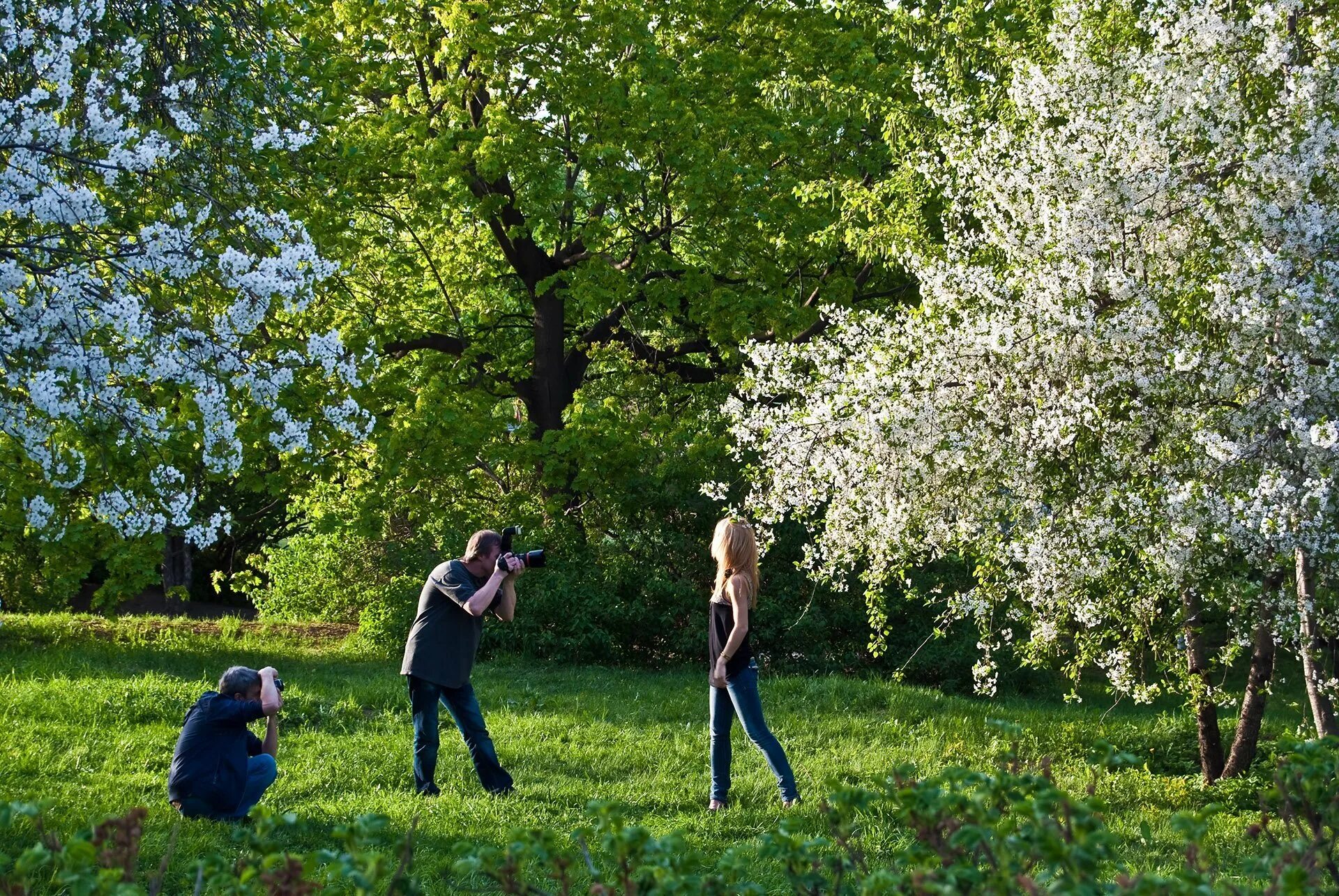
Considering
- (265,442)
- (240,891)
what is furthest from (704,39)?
(240,891)

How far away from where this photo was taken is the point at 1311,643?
7.79 m

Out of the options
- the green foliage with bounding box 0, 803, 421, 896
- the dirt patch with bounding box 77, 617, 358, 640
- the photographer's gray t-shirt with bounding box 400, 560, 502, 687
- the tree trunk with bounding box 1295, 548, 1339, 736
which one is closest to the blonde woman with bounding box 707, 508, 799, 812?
the photographer's gray t-shirt with bounding box 400, 560, 502, 687

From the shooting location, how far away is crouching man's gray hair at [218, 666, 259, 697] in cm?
684

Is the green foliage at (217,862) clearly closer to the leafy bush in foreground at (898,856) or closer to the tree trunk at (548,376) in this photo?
the leafy bush in foreground at (898,856)

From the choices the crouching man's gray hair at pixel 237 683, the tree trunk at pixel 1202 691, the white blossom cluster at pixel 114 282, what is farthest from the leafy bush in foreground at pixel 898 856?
the tree trunk at pixel 1202 691

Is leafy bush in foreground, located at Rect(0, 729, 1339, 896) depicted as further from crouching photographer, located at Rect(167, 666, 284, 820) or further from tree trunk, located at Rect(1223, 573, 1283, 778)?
tree trunk, located at Rect(1223, 573, 1283, 778)

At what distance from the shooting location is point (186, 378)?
641cm

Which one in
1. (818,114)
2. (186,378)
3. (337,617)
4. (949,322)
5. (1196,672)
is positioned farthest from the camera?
(337,617)

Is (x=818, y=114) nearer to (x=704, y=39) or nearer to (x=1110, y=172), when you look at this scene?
(x=704, y=39)

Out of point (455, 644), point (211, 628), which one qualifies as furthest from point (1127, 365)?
point (211, 628)

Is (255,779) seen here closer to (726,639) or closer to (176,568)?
(726,639)

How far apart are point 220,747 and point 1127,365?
5.38 m

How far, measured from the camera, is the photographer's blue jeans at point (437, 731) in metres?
7.65

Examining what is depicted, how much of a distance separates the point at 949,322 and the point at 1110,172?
130 centimetres
